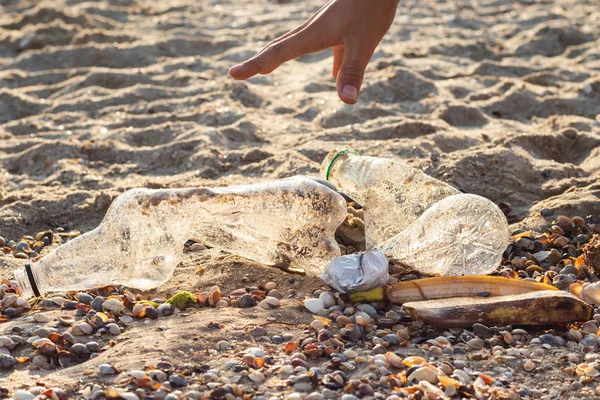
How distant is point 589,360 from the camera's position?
2.09m

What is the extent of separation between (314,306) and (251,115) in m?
2.60

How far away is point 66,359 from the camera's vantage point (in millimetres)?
2152

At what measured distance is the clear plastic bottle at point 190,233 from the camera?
8.47ft

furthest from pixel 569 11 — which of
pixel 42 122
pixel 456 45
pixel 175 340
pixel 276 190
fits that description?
pixel 175 340

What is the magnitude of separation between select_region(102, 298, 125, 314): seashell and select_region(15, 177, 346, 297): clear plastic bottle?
158 mm

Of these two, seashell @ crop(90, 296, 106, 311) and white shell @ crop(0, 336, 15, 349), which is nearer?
white shell @ crop(0, 336, 15, 349)

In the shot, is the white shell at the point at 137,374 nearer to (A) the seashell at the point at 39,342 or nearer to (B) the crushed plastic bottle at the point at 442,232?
(A) the seashell at the point at 39,342

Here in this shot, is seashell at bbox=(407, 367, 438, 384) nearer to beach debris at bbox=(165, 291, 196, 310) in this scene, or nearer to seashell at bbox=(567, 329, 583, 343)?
seashell at bbox=(567, 329, 583, 343)

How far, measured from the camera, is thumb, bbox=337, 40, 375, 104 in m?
2.52

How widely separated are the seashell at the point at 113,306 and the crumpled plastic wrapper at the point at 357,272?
65 cm

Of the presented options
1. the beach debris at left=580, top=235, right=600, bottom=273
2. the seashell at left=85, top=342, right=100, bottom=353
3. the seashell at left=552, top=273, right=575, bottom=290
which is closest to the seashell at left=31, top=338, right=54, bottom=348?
the seashell at left=85, top=342, right=100, bottom=353

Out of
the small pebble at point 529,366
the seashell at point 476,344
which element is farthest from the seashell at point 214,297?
the small pebble at point 529,366

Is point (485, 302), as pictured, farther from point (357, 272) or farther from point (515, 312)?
point (357, 272)

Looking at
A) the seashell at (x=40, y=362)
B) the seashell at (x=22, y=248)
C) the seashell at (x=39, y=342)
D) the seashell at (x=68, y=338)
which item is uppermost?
the seashell at (x=39, y=342)
